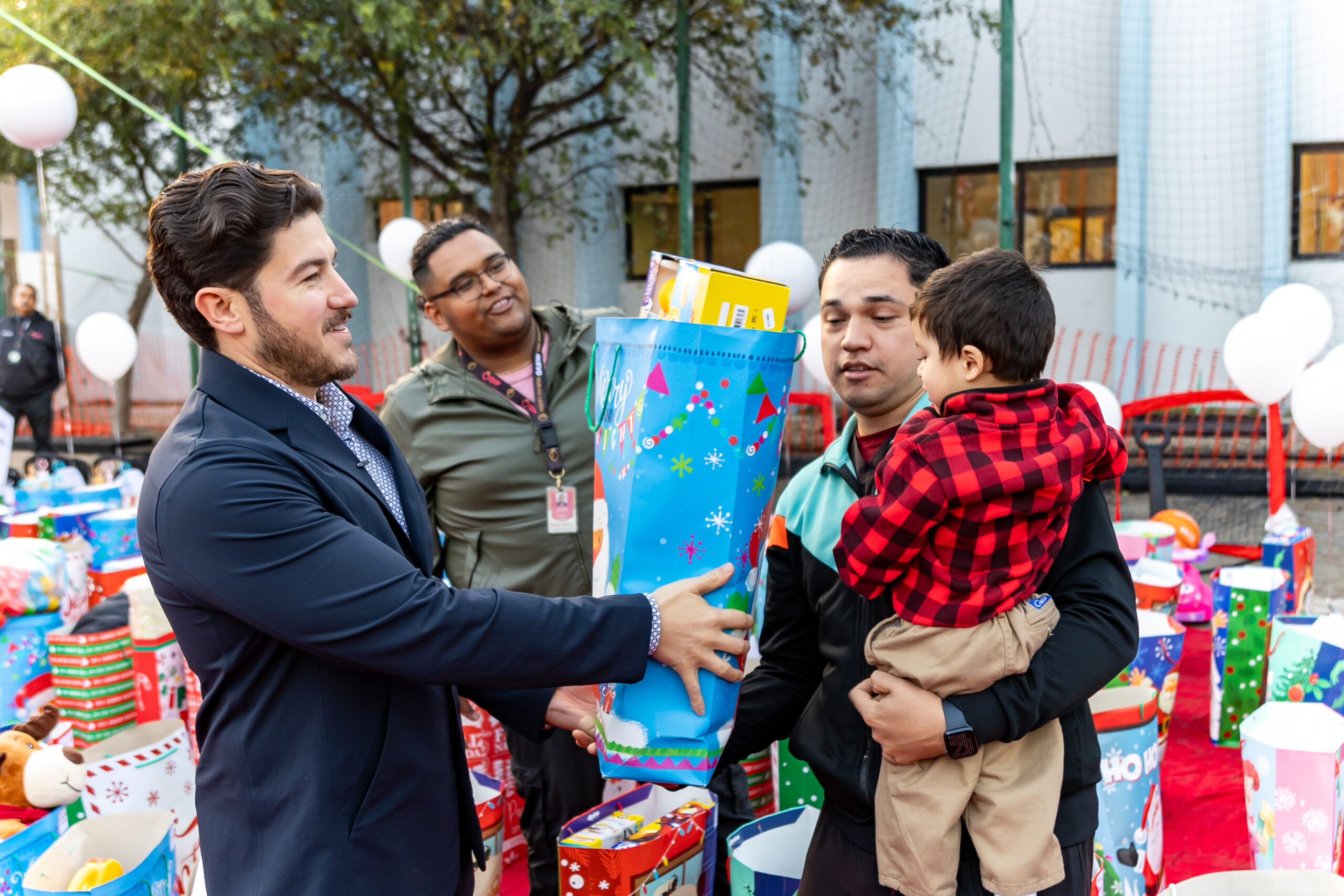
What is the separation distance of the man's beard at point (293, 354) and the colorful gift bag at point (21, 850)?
4.16ft

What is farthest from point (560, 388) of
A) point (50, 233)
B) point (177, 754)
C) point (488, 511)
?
point (50, 233)

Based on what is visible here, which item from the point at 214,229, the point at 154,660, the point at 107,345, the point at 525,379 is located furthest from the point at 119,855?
the point at 107,345

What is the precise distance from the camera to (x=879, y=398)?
1.70m

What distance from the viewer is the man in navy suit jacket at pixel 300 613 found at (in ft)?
4.19

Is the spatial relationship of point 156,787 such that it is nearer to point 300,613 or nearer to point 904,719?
point 300,613

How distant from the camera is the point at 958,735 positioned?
4.43 feet

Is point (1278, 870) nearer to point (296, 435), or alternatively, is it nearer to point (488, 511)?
point (296, 435)

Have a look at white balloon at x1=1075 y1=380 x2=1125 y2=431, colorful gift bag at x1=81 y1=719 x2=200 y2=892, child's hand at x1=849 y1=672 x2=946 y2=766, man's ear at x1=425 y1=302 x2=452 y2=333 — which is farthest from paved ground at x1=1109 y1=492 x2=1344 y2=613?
colorful gift bag at x1=81 y1=719 x2=200 y2=892

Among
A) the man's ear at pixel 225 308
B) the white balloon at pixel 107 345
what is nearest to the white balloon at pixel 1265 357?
the man's ear at pixel 225 308

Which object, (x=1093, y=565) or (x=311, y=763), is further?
(x=1093, y=565)

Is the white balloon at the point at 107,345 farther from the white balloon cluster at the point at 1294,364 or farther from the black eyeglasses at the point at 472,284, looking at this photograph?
the white balloon cluster at the point at 1294,364

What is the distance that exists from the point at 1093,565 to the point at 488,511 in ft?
5.91

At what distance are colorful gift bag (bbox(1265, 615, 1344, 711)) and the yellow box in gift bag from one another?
2.14m

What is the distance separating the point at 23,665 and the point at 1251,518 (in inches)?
291
